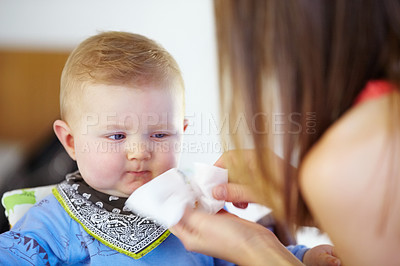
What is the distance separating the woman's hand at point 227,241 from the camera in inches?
33.1

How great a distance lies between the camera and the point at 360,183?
24.6 inches

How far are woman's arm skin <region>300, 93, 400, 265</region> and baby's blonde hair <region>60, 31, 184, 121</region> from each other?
0.45 metres

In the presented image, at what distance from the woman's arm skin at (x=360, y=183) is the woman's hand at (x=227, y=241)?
0.64ft

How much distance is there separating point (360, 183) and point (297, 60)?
19 centimetres

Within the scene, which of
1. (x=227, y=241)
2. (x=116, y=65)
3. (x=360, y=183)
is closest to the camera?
(x=360, y=183)

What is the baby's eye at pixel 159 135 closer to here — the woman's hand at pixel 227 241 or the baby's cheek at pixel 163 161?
the baby's cheek at pixel 163 161

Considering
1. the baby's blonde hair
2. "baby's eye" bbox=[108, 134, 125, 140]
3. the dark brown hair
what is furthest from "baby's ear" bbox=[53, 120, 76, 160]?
the dark brown hair

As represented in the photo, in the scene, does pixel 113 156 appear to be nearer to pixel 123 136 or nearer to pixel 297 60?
pixel 123 136

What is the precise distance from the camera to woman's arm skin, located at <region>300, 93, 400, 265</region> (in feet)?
2.02

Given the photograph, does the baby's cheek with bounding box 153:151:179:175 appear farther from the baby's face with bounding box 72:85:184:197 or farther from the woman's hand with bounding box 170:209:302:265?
the woman's hand with bounding box 170:209:302:265

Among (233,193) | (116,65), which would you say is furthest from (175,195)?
(116,65)

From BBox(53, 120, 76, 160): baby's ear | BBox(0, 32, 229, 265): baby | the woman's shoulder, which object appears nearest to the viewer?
the woman's shoulder

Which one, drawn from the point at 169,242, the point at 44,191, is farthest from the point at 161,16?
the point at 169,242

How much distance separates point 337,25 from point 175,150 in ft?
1.65
